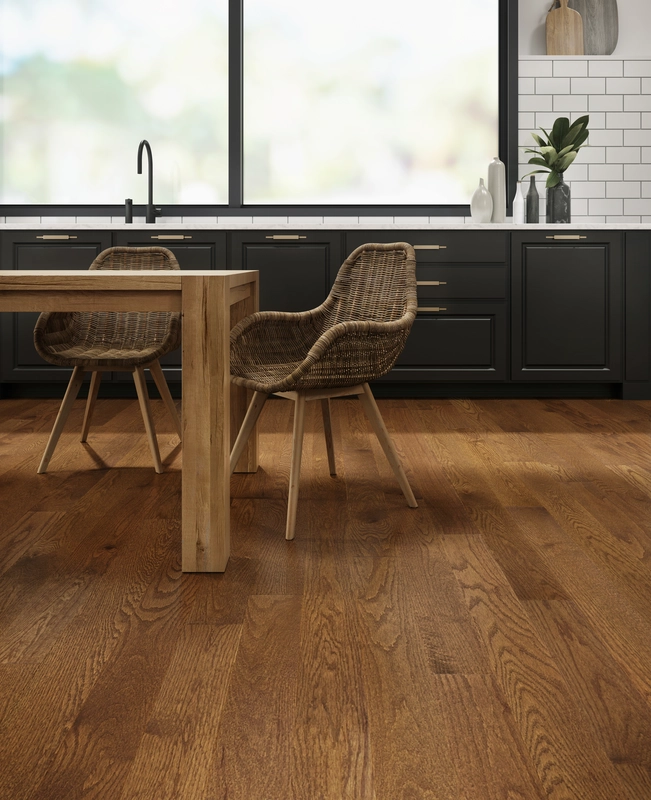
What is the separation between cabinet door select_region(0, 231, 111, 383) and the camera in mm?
4230

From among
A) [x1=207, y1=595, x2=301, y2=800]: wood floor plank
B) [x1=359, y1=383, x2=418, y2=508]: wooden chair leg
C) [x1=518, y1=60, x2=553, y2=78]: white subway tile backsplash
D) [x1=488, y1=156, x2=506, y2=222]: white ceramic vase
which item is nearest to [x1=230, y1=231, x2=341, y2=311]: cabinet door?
A: [x1=488, y1=156, x2=506, y2=222]: white ceramic vase

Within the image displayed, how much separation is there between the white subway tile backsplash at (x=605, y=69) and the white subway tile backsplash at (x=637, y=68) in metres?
0.03

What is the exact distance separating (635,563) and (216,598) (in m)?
0.94

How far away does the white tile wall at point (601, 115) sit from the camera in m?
4.71

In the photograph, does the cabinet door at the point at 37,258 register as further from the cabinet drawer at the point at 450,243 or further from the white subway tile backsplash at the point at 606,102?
the white subway tile backsplash at the point at 606,102

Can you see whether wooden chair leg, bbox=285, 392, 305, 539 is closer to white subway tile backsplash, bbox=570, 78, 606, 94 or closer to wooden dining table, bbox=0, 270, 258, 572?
wooden dining table, bbox=0, 270, 258, 572

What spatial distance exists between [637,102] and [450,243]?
1519 mm

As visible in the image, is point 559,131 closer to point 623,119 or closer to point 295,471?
point 623,119

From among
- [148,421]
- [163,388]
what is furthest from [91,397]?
[148,421]

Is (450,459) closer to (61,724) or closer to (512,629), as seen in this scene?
(512,629)

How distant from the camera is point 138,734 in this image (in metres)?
1.18

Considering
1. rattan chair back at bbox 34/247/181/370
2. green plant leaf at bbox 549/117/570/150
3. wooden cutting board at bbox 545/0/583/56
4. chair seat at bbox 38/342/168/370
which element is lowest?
chair seat at bbox 38/342/168/370

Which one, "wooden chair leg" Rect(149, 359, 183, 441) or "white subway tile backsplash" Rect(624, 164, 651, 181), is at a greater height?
"white subway tile backsplash" Rect(624, 164, 651, 181)

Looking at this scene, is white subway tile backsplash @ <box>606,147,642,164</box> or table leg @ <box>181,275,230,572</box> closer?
table leg @ <box>181,275,230,572</box>
